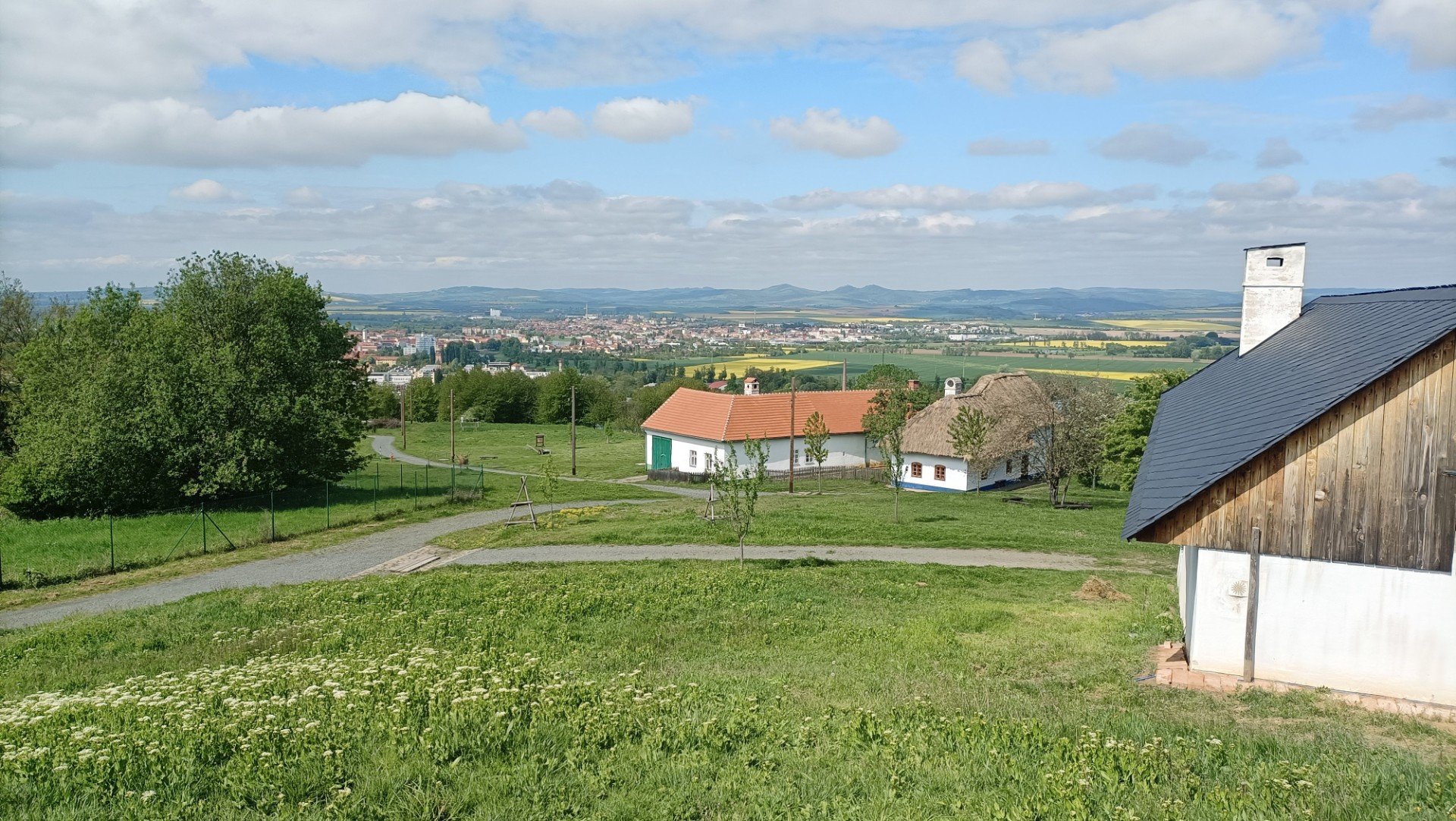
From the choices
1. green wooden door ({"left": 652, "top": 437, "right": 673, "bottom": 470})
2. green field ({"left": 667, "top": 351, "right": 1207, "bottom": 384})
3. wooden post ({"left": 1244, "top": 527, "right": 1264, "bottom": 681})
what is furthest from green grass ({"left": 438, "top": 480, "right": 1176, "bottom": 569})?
green field ({"left": 667, "top": 351, "right": 1207, "bottom": 384})

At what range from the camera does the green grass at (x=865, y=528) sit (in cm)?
2620

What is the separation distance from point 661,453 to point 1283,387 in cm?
4496

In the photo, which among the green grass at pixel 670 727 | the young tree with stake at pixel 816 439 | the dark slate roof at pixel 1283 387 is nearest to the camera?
the green grass at pixel 670 727

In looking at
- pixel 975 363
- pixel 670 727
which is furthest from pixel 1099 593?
pixel 975 363

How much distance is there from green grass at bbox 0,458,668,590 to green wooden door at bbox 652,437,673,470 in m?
10.8

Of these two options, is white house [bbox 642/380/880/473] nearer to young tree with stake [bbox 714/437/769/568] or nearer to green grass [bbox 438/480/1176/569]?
green grass [bbox 438/480/1176/569]

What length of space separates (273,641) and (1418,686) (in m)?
15.8

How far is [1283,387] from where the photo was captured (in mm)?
12898

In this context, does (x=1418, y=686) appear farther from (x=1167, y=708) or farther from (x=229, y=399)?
(x=229, y=399)

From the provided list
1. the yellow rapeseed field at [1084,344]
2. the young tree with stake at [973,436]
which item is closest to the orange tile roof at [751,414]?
the young tree with stake at [973,436]

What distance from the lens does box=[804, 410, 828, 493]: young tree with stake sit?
47.0 metres

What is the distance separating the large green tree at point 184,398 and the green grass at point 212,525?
5.57ft

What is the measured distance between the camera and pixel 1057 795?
6391mm

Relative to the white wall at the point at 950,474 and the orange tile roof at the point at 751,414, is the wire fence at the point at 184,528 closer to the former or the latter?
the orange tile roof at the point at 751,414
